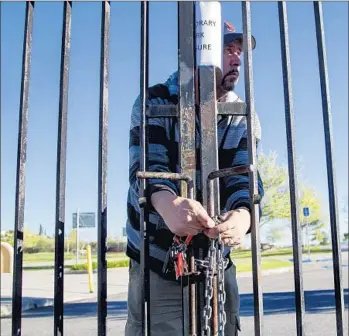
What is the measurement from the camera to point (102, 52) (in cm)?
199

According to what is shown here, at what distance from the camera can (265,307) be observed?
8930mm

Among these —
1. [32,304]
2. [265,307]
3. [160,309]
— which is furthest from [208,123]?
[32,304]

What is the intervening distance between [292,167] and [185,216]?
1.88 feet

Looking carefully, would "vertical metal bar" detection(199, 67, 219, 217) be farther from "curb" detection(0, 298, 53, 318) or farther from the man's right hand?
"curb" detection(0, 298, 53, 318)

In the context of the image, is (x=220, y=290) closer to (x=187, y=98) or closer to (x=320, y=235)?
(x=187, y=98)

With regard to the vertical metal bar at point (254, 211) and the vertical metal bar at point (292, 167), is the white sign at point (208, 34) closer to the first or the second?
the vertical metal bar at point (254, 211)

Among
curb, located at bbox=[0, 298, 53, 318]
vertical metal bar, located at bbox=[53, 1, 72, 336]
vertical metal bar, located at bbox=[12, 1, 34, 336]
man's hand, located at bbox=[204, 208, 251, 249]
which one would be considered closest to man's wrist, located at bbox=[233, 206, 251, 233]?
man's hand, located at bbox=[204, 208, 251, 249]

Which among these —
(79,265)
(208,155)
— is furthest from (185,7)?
(79,265)

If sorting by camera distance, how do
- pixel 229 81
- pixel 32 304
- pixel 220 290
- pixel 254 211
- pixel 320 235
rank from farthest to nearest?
pixel 320 235
pixel 32 304
pixel 229 81
pixel 254 211
pixel 220 290

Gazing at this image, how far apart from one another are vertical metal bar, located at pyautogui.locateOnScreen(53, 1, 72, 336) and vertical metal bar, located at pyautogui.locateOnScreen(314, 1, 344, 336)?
1060mm

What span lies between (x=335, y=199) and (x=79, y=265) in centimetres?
2034

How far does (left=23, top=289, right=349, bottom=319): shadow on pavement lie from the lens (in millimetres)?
8297

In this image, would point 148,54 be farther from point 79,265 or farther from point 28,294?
point 79,265

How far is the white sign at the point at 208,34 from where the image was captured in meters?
1.83
